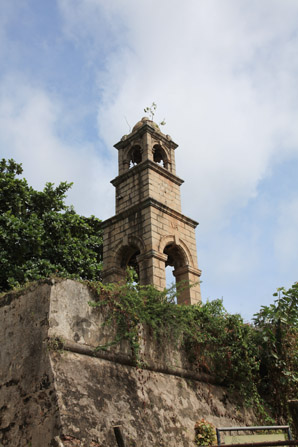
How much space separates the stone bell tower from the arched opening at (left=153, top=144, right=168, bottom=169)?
0.14 feet

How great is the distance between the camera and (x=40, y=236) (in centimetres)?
1533

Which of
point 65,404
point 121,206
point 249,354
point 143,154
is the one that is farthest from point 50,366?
point 143,154

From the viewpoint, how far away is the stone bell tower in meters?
10.6

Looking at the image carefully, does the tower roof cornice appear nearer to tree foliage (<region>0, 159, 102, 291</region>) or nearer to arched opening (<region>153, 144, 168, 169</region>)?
arched opening (<region>153, 144, 168, 169</region>)

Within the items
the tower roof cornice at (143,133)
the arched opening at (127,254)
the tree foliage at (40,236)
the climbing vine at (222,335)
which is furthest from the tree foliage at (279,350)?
the tree foliage at (40,236)

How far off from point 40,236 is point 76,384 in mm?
10322

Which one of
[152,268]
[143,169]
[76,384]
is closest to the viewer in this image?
[76,384]

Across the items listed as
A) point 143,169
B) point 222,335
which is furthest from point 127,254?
point 222,335

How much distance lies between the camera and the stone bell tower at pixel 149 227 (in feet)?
34.6

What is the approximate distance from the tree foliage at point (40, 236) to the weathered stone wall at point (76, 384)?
7750 mm

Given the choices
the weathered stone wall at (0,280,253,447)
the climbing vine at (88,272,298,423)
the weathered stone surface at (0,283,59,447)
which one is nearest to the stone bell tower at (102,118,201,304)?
the climbing vine at (88,272,298,423)

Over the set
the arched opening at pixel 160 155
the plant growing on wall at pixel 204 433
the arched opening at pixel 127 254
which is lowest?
the plant growing on wall at pixel 204 433

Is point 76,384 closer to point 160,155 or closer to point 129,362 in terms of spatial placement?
point 129,362

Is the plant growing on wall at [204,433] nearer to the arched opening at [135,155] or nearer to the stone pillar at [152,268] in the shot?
the stone pillar at [152,268]
